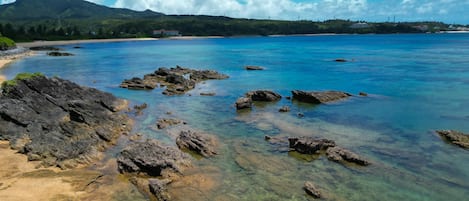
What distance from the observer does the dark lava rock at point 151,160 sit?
70.2 ft

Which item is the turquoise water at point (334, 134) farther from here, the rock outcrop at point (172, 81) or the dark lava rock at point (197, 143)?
the rock outcrop at point (172, 81)

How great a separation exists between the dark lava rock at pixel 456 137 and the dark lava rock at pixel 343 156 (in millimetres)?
8827

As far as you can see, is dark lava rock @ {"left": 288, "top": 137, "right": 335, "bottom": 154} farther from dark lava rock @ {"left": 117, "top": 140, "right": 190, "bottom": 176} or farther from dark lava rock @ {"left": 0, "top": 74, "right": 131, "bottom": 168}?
dark lava rock @ {"left": 0, "top": 74, "right": 131, "bottom": 168}

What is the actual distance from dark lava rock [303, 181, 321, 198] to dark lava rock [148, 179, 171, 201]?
7.20 meters

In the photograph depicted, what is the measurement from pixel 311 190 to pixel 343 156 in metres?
5.80

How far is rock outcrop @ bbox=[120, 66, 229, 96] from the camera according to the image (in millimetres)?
50434

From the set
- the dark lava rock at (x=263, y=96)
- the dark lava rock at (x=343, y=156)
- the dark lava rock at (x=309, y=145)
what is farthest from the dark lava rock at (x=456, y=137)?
the dark lava rock at (x=263, y=96)

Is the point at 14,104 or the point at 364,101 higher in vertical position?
the point at 14,104

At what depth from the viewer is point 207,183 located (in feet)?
67.4

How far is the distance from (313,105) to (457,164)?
18511 millimetres

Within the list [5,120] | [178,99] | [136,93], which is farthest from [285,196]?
[136,93]

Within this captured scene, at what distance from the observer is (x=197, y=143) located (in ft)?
84.9

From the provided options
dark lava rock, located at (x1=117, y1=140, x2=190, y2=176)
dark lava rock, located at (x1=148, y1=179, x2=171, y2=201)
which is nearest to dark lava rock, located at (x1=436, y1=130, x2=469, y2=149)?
dark lava rock, located at (x1=117, y1=140, x2=190, y2=176)

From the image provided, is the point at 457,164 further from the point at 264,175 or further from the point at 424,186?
the point at 264,175
